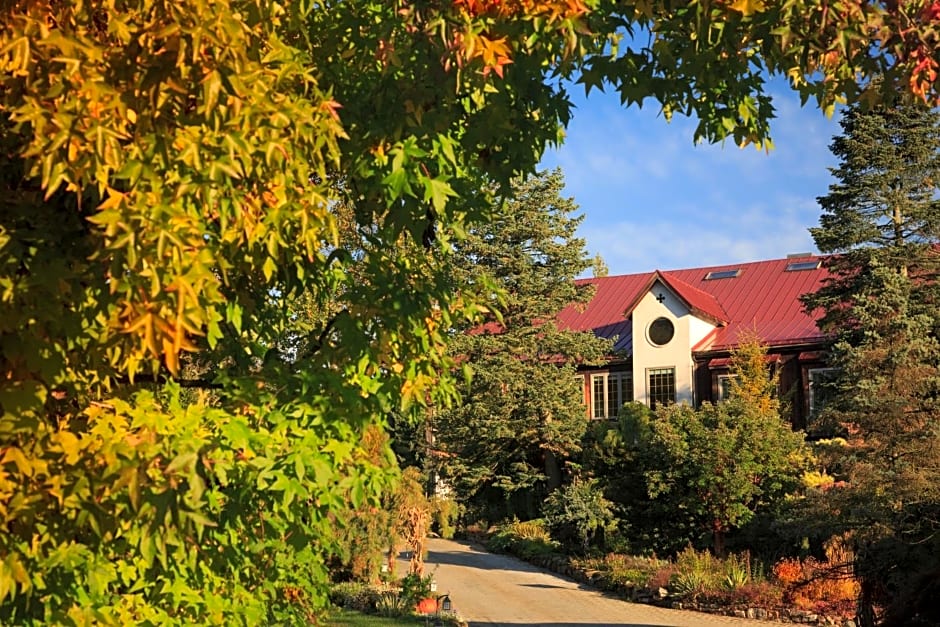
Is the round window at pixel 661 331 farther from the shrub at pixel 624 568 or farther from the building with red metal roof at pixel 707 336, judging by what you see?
the shrub at pixel 624 568

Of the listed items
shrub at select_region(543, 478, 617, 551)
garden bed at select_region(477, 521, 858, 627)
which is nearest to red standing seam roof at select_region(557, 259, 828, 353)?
shrub at select_region(543, 478, 617, 551)

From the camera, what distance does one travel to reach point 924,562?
13523 millimetres

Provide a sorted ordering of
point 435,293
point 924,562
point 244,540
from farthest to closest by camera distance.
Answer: point 924,562 < point 435,293 < point 244,540

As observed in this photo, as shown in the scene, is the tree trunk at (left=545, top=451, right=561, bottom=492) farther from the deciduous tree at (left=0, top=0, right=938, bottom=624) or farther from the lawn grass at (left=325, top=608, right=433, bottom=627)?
the deciduous tree at (left=0, top=0, right=938, bottom=624)

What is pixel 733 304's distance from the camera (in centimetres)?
3691

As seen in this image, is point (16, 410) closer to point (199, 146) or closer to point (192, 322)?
point (192, 322)

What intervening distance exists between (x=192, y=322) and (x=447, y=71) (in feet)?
4.87

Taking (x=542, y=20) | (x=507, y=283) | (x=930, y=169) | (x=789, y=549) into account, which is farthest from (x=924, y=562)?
(x=507, y=283)

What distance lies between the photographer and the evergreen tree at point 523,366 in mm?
32594

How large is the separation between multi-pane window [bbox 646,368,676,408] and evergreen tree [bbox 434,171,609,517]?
9.25 feet

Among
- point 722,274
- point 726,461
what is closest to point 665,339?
point 722,274

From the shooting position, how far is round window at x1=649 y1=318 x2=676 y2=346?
35281 millimetres

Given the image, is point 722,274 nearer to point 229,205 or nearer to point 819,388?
point 819,388

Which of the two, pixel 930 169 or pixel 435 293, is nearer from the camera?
pixel 435 293
